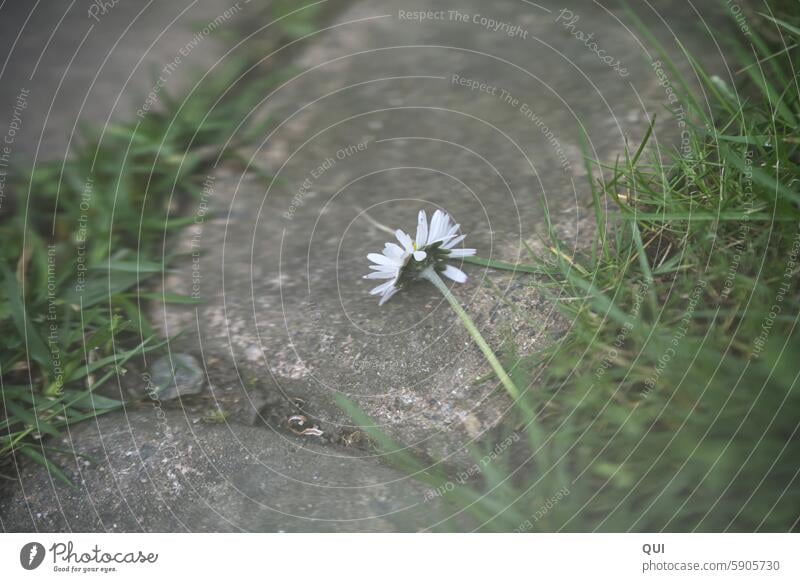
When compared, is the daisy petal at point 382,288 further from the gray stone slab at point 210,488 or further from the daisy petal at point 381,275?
the gray stone slab at point 210,488

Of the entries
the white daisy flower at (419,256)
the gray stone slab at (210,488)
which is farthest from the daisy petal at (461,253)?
the gray stone slab at (210,488)

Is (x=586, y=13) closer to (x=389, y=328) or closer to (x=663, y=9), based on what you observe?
(x=663, y=9)

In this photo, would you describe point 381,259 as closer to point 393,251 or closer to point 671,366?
point 393,251

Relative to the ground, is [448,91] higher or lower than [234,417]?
higher

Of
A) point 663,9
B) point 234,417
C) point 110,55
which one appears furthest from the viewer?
point 110,55

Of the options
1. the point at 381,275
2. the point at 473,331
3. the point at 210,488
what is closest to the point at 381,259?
the point at 381,275
